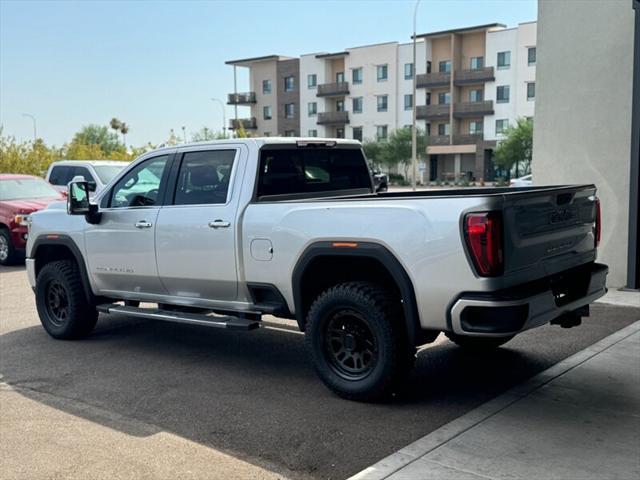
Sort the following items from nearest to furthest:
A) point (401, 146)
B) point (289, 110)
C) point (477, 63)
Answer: point (477, 63) → point (401, 146) → point (289, 110)

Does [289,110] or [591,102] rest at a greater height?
[289,110]

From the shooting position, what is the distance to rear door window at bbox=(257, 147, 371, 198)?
20.2 feet

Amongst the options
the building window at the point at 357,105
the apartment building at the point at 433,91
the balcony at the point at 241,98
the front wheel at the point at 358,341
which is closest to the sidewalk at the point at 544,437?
the front wheel at the point at 358,341

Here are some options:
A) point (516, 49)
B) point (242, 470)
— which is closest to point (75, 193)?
point (242, 470)

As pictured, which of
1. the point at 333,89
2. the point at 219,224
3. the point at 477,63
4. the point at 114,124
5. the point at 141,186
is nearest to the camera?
the point at 219,224

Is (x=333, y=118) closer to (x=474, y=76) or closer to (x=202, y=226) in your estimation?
(x=474, y=76)

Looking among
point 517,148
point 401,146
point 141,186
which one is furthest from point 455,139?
point 141,186

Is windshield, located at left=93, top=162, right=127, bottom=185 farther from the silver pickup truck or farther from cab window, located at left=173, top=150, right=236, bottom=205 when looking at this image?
cab window, located at left=173, top=150, right=236, bottom=205

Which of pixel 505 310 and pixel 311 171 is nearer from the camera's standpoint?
pixel 505 310

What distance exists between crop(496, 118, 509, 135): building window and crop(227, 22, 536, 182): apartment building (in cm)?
9

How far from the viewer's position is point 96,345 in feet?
24.1

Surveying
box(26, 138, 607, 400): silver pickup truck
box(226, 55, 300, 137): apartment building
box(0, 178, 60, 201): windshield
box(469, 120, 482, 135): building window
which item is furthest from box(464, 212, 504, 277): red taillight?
box(226, 55, 300, 137): apartment building

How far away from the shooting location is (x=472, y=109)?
67.2m

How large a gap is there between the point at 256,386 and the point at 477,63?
66.2 metres
